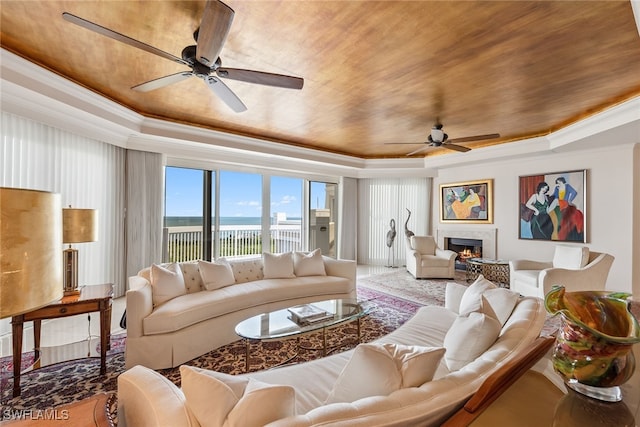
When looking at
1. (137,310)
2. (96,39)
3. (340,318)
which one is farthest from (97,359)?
(96,39)

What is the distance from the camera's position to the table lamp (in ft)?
7.92

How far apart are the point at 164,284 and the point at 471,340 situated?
2.72 meters

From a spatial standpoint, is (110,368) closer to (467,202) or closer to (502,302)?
(502,302)

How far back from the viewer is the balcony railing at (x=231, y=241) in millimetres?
5184

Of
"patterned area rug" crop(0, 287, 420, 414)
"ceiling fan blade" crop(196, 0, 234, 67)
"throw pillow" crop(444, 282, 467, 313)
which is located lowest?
"patterned area rug" crop(0, 287, 420, 414)

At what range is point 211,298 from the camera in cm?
293

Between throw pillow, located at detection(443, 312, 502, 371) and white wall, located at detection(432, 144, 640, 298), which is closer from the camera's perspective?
throw pillow, located at detection(443, 312, 502, 371)

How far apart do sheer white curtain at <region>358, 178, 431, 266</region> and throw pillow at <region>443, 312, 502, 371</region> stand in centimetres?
589

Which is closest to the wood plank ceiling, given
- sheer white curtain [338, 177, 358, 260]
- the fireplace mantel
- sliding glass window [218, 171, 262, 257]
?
sliding glass window [218, 171, 262, 257]

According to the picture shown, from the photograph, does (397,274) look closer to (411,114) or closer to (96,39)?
(411,114)

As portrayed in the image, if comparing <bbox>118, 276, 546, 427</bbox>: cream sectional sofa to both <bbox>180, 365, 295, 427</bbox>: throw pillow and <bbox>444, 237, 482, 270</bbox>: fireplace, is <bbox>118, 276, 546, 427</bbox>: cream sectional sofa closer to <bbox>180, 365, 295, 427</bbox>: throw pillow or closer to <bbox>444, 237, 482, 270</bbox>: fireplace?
<bbox>180, 365, 295, 427</bbox>: throw pillow

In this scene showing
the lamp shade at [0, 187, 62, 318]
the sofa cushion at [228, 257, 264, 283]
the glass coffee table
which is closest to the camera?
the lamp shade at [0, 187, 62, 318]

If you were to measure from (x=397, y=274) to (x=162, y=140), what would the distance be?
5191mm

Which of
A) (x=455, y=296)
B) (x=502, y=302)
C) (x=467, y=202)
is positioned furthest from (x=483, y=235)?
(x=502, y=302)
